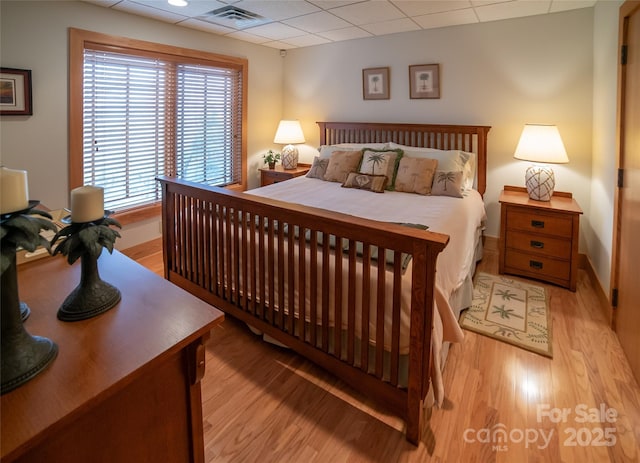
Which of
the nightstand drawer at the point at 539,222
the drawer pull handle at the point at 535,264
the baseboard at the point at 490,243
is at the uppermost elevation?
the nightstand drawer at the point at 539,222

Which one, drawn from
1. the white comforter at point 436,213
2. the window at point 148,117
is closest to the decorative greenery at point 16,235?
the white comforter at point 436,213

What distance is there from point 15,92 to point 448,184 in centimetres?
342

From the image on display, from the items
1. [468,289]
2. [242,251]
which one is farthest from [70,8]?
[468,289]

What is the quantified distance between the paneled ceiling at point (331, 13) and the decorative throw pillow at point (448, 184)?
4.54 ft

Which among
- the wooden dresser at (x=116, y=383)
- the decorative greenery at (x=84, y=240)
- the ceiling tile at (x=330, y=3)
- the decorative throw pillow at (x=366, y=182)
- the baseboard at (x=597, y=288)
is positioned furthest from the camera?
the decorative throw pillow at (x=366, y=182)

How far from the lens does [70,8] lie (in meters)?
2.85

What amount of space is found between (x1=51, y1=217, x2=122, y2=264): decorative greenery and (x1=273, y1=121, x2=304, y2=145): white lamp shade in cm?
386

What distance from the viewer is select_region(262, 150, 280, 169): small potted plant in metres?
4.67

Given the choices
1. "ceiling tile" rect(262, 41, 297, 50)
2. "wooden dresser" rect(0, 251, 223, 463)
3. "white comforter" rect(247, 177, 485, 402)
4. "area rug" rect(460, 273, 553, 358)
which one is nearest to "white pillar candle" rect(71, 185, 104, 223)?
"wooden dresser" rect(0, 251, 223, 463)

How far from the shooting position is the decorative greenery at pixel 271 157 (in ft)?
15.3

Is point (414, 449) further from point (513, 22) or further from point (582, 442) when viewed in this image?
point (513, 22)

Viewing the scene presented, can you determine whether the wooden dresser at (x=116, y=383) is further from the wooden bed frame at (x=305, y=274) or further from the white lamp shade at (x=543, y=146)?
the white lamp shade at (x=543, y=146)

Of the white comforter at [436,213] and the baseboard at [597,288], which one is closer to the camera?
the white comforter at [436,213]

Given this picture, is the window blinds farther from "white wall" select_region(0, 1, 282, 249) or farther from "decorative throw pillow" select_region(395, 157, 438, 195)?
"decorative throw pillow" select_region(395, 157, 438, 195)
